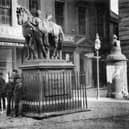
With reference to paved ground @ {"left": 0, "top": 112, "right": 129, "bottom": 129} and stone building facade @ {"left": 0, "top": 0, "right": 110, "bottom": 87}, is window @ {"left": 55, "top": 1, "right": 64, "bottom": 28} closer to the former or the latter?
stone building facade @ {"left": 0, "top": 0, "right": 110, "bottom": 87}

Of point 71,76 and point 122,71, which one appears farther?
point 122,71

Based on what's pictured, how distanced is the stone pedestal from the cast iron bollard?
7.24 metres

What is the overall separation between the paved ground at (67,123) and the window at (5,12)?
14.0 m

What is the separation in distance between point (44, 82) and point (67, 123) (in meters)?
1.77

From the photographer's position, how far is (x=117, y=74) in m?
16.4

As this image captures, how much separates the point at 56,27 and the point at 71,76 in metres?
1.68

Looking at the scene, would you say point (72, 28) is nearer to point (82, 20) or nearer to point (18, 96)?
point (82, 20)

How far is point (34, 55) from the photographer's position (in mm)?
9219

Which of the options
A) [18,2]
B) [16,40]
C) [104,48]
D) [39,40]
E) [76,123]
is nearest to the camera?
[76,123]

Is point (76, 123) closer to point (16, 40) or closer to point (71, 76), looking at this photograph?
point (71, 76)

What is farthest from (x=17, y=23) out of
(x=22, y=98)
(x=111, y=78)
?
(x=22, y=98)

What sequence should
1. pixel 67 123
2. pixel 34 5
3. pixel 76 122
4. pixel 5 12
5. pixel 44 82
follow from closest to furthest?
pixel 67 123 < pixel 76 122 < pixel 44 82 < pixel 5 12 < pixel 34 5

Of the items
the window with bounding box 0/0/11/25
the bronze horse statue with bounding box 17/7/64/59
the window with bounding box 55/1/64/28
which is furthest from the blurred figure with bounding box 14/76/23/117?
the window with bounding box 55/1/64/28

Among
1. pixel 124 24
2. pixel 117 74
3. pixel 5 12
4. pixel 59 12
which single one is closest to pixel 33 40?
pixel 117 74
